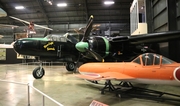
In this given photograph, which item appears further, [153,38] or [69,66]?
[69,66]

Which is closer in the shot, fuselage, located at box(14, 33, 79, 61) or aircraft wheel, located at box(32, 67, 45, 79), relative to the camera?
fuselage, located at box(14, 33, 79, 61)

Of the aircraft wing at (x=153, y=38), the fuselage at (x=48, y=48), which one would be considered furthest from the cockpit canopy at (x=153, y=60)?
the fuselage at (x=48, y=48)

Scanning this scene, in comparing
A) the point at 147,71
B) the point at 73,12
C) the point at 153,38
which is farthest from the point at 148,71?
the point at 73,12

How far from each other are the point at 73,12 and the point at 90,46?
15.1 metres

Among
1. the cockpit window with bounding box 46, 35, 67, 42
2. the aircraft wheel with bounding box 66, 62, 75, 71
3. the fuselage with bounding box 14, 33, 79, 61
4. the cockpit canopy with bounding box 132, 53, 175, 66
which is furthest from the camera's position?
the aircraft wheel with bounding box 66, 62, 75, 71

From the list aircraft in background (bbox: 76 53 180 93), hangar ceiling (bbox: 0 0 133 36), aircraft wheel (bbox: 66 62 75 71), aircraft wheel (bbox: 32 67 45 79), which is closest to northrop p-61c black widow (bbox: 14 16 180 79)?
aircraft wheel (bbox: 32 67 45 79)

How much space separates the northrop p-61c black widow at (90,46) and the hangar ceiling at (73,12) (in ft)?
38.4

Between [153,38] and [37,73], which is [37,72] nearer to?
[37,73]

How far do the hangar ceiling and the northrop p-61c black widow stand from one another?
1169cm

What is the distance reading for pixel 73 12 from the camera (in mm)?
21891

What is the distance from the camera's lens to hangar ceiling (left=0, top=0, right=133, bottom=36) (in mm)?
20250

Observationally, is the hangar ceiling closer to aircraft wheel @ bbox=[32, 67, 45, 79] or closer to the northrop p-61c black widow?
the northrop p-61c black widow

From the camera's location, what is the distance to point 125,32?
2314cm

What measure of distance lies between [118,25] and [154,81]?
18.7 metres
